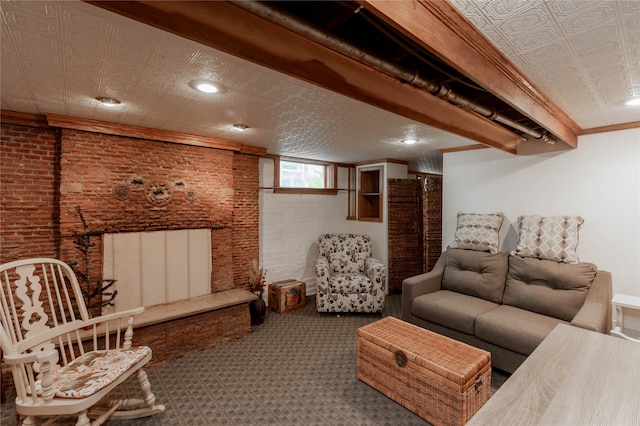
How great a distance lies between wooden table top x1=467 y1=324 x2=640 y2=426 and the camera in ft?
2.84

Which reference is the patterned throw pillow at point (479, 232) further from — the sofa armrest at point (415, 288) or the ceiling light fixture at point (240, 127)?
the ceiling light fixture at point (240, 127)

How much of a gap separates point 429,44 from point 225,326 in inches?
124

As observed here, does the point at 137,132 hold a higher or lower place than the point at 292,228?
higher

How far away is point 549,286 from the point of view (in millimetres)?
2641

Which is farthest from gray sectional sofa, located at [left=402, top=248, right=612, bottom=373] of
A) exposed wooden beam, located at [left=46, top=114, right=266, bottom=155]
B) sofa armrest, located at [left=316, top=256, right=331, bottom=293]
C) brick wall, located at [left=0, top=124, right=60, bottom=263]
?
brick wall, located at [left=0, top=124, right=60, bottom=263]

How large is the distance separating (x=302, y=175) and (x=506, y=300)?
325 centimetres

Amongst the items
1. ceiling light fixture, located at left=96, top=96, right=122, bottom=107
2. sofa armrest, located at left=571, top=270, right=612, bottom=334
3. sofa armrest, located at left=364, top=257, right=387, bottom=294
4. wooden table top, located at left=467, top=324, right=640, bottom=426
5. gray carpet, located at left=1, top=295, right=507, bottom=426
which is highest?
ceiling light fixture, located at left=96, top=96, right=122, bottom=107

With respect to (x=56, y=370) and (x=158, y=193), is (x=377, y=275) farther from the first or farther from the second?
(x=56, y=370)

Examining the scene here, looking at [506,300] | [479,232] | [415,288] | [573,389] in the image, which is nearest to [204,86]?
[573,389]

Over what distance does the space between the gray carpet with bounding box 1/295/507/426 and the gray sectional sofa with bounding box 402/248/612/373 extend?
1.35ft

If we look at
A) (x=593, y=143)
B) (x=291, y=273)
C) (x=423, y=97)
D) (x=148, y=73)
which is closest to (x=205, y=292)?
(x=291, y=273)

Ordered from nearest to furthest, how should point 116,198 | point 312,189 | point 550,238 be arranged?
point 550,238
point 116,198
point 312,189

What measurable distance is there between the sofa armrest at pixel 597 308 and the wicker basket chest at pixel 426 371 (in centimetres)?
73

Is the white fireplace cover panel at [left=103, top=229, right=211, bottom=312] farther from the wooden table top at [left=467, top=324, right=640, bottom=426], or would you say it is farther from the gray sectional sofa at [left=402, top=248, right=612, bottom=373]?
the wooden table top at [left=467, top=324, right=640, bottom=426]
